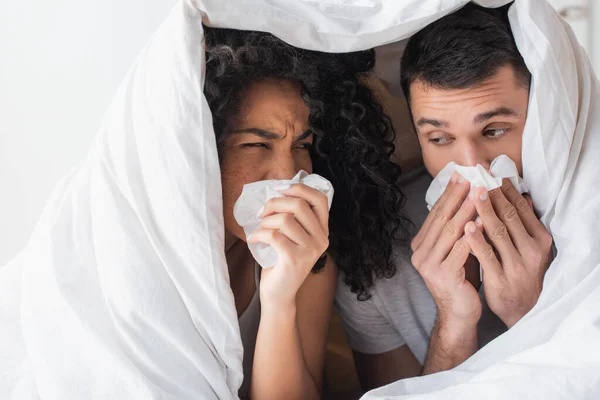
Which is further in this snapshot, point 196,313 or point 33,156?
point 33,156

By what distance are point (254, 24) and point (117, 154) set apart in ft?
0.99

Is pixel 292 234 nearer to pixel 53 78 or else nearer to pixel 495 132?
pixel 495 132

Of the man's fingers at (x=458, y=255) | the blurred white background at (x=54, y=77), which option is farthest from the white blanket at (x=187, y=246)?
the blurred white background at (x=54, y=77)

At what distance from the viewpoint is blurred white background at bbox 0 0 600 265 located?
1.55m

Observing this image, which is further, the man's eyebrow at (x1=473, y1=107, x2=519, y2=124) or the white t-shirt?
the white t-shirt

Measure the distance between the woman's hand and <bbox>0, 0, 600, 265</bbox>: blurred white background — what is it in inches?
29.8

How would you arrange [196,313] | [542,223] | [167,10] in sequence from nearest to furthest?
[196,313] → [542,223] → [167,10]

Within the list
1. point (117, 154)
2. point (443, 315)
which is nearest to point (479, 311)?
point (443, 315)

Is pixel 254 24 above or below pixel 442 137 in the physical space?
above

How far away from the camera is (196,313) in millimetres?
1001

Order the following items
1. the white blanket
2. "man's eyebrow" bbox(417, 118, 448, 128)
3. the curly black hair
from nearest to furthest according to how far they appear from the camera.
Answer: the white blanket → the curly black hair → "man's eyebrow" bbox(417, 118, 448, 128)

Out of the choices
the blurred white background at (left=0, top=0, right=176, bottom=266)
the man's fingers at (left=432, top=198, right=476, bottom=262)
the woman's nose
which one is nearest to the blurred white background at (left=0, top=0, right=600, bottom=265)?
the blurred white background at (left=0, top=0, right=176, bottom=266)

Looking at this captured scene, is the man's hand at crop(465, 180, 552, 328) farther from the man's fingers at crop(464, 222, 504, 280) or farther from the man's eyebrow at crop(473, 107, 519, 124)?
the man's eyebrow at crop(473, 107, 519, 124)

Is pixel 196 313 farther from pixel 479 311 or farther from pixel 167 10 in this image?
pixel 167 10
